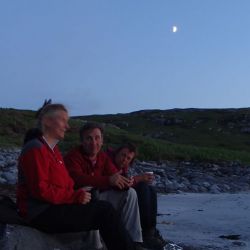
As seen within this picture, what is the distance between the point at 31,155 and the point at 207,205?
1082 cm

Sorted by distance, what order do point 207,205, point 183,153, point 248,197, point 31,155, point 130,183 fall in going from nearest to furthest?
point 31,155 < point 130,183 < point 207,205 < point 248,197 < point 183,153

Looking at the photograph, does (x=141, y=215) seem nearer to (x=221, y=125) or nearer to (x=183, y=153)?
(x=183, y=153)

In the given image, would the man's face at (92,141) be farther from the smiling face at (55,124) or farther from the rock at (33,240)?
the rock at (33,240)

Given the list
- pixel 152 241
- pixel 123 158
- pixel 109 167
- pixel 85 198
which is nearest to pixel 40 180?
pixel 85 198

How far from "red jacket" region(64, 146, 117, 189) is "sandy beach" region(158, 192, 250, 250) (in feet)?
7.51

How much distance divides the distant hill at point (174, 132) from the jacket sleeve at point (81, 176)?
13.5 meters

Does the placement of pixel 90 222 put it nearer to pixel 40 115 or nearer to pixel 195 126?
pixel 40 115

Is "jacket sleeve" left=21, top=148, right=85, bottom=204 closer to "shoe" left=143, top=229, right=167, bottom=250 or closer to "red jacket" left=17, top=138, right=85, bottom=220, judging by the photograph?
"red jacket" left=17, top=138, right=85, bottom=220

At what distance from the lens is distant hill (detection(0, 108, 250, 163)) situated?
31406 mm

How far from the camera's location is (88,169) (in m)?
7.18

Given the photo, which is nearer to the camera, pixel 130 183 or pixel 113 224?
pixel 113 224

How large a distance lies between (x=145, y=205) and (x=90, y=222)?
5.96 ft

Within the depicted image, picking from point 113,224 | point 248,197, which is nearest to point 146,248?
point 113,224

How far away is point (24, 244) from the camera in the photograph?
5969 millimetres
